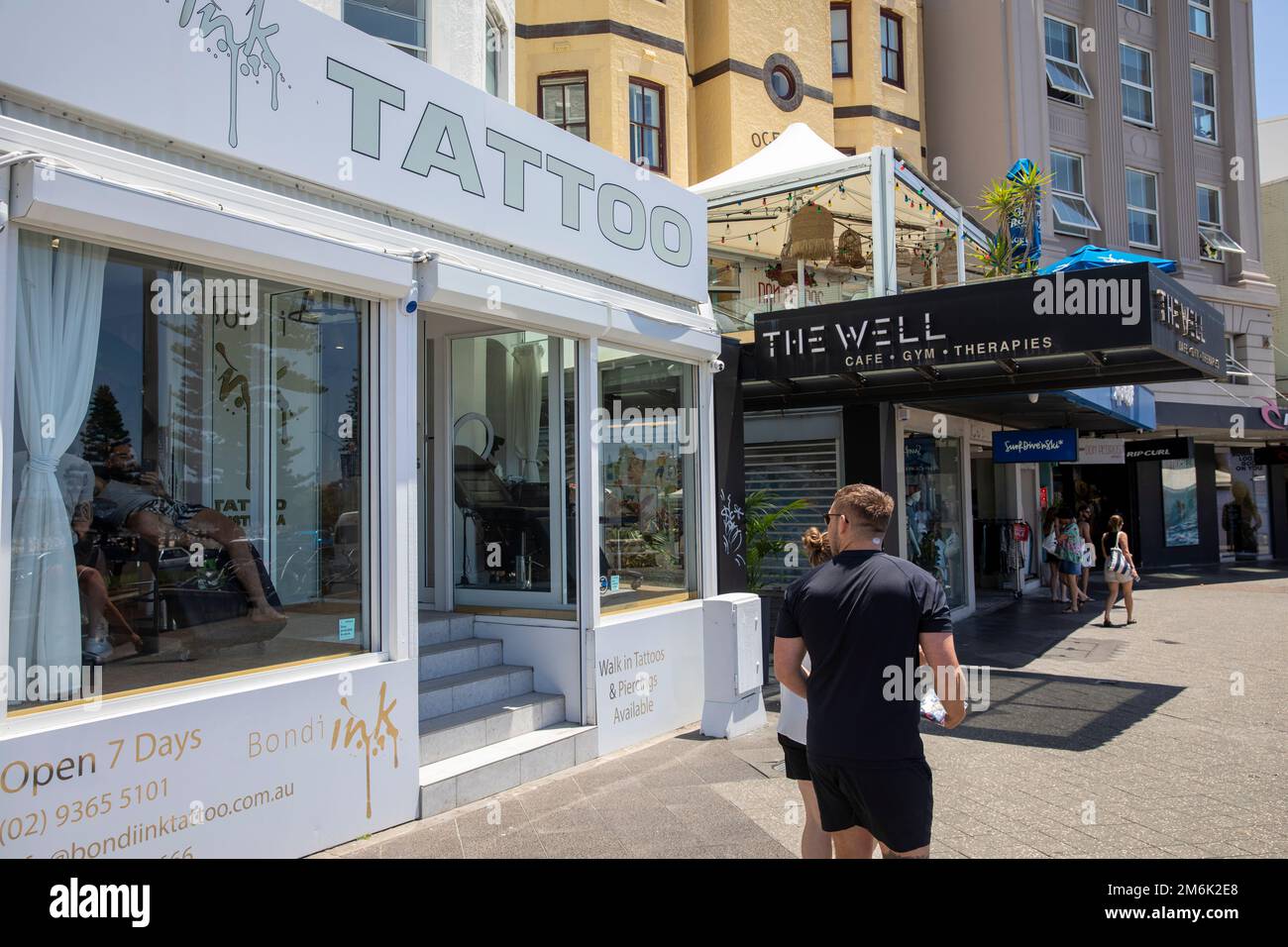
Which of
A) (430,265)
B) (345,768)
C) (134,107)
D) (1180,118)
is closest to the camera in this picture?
(134,107)

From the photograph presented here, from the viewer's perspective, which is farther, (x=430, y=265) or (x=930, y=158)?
(x=930, y=158)

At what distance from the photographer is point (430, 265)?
589 cm

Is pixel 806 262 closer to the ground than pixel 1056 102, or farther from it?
closer to the ground

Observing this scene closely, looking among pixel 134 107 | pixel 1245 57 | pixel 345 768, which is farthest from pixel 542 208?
pixel 1245 57

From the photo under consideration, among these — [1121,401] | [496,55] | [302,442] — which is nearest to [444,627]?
[302,442]

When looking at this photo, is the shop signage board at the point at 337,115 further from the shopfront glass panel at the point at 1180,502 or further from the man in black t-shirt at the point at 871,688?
the shopfront glass panel at the point at 1180,502

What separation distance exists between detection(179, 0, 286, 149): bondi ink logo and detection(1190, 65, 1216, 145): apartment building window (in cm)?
2771

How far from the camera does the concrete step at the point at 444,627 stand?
731 centimetres

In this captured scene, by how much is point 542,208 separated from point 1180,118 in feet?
80.7

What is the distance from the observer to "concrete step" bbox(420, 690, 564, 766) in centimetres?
614

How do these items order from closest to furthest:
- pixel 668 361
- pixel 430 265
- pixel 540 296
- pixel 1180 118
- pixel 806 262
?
pixel 430 265, pixel 540 296, pixel 668 361, pixel 806 262, pixel 1180 118

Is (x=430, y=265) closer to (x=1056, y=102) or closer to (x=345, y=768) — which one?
(x=345, y=768)

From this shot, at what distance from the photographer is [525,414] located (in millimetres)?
7797
